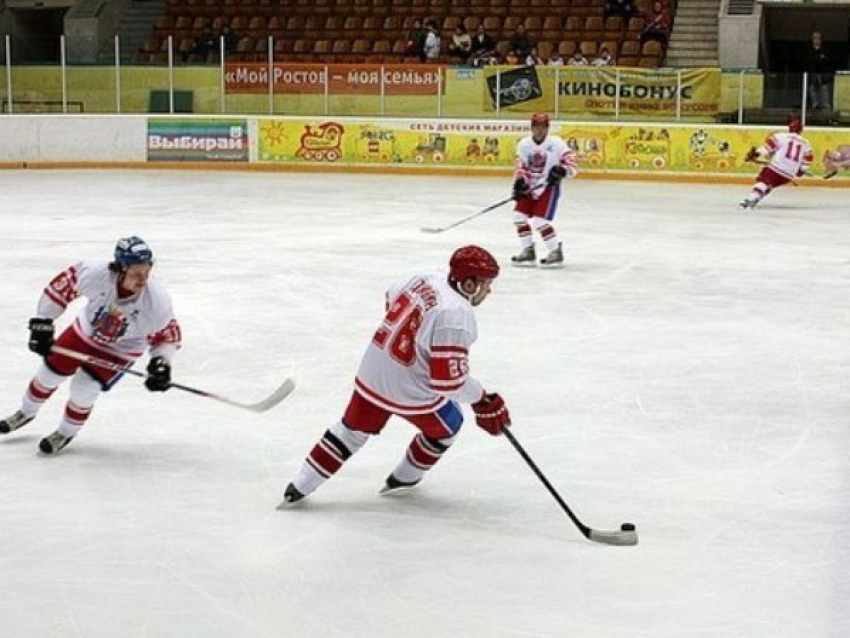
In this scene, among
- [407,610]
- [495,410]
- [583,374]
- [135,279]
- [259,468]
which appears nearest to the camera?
[407,610]

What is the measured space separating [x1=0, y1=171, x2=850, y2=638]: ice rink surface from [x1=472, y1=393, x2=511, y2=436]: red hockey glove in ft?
1.31

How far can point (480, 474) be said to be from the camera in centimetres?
509

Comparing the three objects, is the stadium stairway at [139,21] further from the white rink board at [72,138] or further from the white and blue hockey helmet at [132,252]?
the white and blue hockey helmet at [132,252]

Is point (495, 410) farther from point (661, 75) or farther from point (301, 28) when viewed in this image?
point (301, 28)

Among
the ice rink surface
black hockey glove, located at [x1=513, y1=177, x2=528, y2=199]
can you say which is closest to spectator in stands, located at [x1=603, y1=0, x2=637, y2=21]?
the ice rink surface

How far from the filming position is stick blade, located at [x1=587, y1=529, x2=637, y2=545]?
429 centimetres

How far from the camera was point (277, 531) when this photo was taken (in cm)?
439

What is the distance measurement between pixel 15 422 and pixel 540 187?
5656 mm

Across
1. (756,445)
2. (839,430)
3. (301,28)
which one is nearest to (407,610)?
(756,445)

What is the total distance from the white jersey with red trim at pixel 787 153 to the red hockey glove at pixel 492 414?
35.3ft

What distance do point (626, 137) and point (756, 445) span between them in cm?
1215

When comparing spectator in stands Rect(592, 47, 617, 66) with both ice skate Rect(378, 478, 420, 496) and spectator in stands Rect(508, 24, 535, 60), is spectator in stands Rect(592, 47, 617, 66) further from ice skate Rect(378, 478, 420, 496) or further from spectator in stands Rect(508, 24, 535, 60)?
ice skate Rect(378, 478, 420, 496)

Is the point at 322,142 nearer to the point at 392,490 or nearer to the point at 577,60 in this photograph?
the point at 577,60

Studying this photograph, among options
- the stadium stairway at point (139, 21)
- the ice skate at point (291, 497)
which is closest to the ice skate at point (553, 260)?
the ice skate at point (291, 497)
